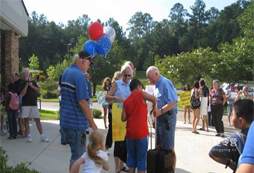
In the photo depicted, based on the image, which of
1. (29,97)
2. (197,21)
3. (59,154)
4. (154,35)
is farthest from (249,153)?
(197,21)

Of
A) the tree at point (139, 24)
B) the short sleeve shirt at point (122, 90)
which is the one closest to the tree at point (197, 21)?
the tree at point (139, 24)

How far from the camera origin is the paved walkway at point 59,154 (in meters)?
5.58

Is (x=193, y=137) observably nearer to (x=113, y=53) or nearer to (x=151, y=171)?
(x=151, y=171)

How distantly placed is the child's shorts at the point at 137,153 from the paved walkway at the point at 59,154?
1106 mm

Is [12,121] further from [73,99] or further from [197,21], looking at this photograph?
[197,21]

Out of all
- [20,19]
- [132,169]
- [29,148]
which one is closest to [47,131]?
[29,148]

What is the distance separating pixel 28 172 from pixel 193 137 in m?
6.46

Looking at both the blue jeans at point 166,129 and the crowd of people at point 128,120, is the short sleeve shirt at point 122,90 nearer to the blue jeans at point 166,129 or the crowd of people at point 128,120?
the crowd of people at point 128,120

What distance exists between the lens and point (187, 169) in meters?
5.63

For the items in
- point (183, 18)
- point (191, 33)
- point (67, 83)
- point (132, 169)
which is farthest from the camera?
point (183, 18)

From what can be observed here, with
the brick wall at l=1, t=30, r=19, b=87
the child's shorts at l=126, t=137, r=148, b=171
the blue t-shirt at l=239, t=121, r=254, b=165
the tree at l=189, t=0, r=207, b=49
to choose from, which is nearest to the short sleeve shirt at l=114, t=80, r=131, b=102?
the child's shorts at l=126, t=137, r=148, b=171

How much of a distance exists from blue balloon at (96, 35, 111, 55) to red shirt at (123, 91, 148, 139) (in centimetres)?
288

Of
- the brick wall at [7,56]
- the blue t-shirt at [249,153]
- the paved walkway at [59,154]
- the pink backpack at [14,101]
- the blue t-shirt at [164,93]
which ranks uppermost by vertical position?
the brick wall at [7,56]

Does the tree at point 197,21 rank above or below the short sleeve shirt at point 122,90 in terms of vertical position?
above
